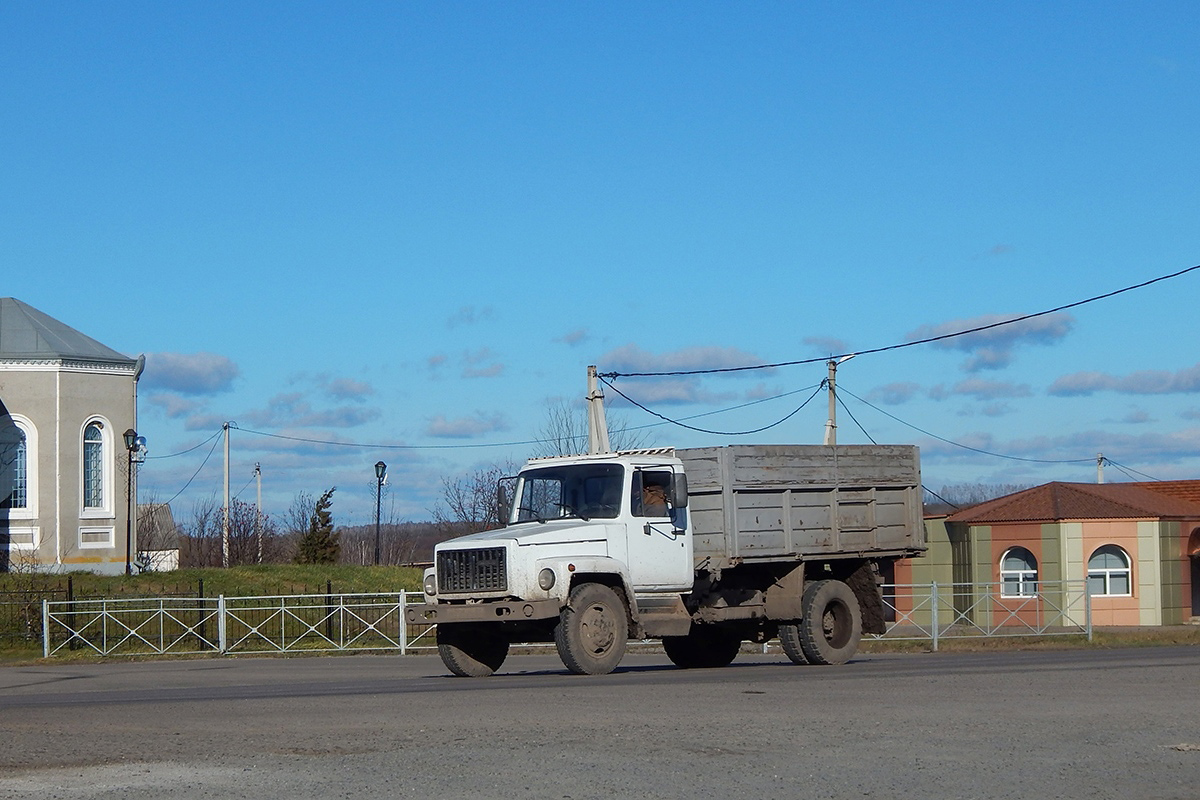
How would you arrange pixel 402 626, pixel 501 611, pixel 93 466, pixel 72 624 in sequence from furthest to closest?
pixel 93 466 → pixel 72 624 → pixel 402 626 → pixel 501 611

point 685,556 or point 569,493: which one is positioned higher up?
point 569,493

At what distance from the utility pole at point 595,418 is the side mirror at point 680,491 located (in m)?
15.2

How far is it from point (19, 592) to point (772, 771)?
27.2 metres

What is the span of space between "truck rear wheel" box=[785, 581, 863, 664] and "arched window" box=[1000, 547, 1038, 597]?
23.0 m

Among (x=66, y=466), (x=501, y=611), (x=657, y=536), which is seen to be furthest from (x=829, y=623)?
(x=66, y=466)

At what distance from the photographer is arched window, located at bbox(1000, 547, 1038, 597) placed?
41500 mm

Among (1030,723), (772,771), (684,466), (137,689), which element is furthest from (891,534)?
(772,771)

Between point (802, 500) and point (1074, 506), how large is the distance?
24867 mm

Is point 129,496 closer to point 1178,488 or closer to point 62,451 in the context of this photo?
point 62,451

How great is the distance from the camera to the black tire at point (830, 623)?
757 inches

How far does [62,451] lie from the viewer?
1547 inches

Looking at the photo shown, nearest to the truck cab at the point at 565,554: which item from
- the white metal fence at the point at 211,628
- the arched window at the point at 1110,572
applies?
the white metal fence at the point at 211,628

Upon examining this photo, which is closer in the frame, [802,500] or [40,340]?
[802,500]

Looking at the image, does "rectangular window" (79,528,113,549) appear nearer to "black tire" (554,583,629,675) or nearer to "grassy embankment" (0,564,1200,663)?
"grassy embankment" (0,564,1200,663)
